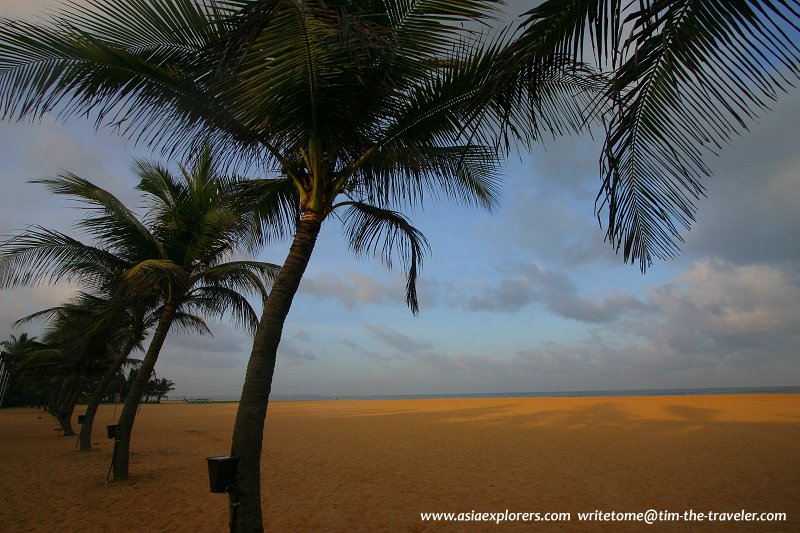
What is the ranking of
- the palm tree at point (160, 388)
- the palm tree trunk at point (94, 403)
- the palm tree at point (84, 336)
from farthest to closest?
the palm tree at point (160, 388)
the palm tree trunk at point (94, 403)
the palm tree at point (84, 336)

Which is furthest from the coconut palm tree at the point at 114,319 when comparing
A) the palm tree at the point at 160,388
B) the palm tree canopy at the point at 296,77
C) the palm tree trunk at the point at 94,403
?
the palm tree at the point at 160,388

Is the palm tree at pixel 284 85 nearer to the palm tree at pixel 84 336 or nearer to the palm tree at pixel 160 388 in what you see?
the palm tree at pixel 84 336

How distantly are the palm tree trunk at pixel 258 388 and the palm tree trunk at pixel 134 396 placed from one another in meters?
5.05

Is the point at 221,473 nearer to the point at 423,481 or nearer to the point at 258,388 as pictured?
the point at 258,388

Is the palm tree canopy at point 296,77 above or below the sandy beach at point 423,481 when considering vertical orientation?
above

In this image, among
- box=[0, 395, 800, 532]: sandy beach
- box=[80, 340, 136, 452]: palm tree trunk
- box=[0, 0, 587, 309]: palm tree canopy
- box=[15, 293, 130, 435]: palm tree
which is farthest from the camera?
box=[80, 340, 136, 452]: palm tree trunk

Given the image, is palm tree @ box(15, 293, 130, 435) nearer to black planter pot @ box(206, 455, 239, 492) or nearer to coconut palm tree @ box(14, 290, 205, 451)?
coconut palm tree @ box(14, 290, 205, 451)

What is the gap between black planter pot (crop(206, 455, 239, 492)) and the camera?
10.9 ft

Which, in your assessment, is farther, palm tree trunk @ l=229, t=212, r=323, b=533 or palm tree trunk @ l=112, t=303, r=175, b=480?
palm tree trunk @ l=112, t=303, r=175, b=480

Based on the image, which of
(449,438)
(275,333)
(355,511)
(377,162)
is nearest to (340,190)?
(377,162)

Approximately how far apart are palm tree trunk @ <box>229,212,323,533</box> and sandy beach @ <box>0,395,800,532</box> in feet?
8.17

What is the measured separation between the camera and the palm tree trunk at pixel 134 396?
774cm

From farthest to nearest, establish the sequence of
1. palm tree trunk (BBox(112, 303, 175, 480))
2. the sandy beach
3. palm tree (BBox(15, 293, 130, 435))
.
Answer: palm tree (BBox(15, 293, 130, 435)) < palm tree trunk (BBox(112, 303, 175, 480)) < the sandy beach

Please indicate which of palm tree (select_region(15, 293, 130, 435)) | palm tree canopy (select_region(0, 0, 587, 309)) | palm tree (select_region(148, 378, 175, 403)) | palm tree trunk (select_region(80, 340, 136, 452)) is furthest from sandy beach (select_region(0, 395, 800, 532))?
palm tree (select_region(148, 378, 175, 403))
